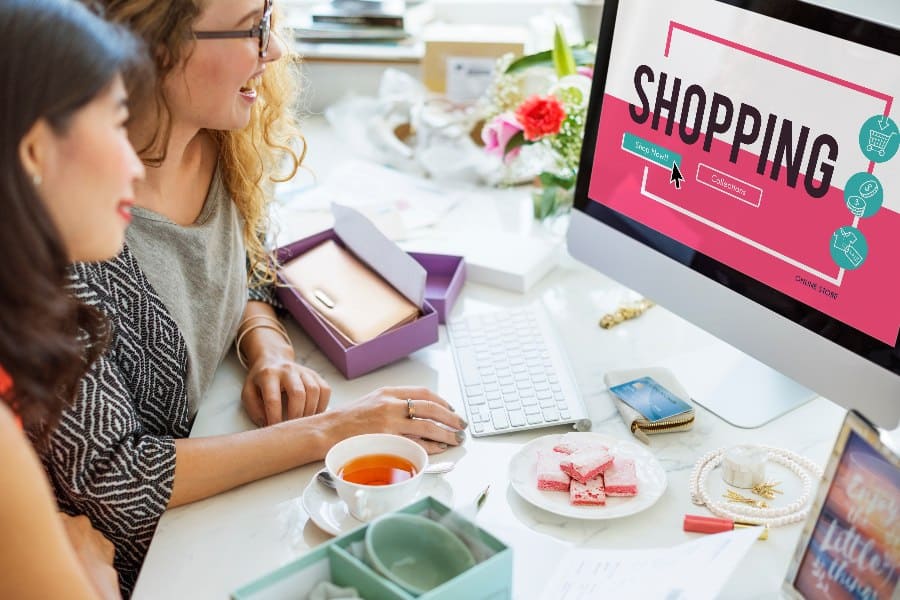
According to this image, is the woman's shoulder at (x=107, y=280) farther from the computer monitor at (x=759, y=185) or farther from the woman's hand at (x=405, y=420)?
the computer monitor at (x=759, y=185)

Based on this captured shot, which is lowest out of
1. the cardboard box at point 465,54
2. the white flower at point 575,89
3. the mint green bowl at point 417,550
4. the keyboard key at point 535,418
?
the keyboard key at point 535,418

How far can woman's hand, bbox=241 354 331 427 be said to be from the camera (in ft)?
4.25

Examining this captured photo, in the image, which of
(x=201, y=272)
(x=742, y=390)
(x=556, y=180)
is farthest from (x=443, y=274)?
(x=742, y=390)

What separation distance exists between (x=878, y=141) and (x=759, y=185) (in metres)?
0.16

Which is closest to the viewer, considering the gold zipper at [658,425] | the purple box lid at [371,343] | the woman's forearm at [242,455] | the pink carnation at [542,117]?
the woman's forearm at [242,455]

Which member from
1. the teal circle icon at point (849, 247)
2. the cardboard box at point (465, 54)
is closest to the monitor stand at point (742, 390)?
the teal circle icon at point (849, 247)

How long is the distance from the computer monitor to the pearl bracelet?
3.3 inches

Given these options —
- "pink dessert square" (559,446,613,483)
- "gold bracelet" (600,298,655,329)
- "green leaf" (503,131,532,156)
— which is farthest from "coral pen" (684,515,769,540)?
"green leaf" (503,131,532,156)

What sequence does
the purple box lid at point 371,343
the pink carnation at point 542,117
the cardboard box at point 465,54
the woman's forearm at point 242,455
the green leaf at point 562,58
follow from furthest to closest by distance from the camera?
the cardboard box at point 465,54 → the green leaf at point 562,58 → the pink carnation at point 542,117 → the purple box lid at point 371,343 → the woman's forearm at point 242,455

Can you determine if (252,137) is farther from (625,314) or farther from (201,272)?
(625,314)

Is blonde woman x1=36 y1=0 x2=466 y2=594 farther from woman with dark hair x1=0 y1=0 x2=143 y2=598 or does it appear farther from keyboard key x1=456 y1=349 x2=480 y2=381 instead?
woman with dark hair x1=0 y1=0 x2=143 y2=598

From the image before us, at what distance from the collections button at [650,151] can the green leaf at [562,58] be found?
581 mm

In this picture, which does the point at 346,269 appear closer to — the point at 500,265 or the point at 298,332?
the point at 298,332

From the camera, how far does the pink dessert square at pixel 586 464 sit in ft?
3.77
